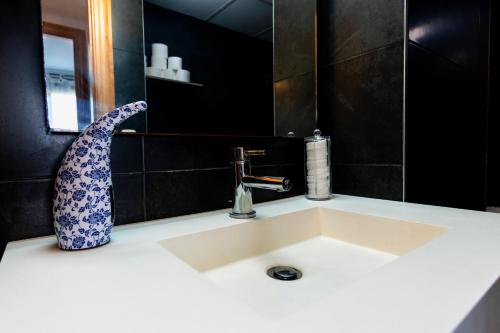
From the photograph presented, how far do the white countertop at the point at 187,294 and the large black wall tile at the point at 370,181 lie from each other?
1.21 ft

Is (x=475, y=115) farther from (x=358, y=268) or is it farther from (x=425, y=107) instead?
(x=358, y=268)

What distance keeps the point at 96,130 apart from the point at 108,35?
32 cm

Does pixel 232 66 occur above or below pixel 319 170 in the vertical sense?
above

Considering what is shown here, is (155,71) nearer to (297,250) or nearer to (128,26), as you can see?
(128,26)

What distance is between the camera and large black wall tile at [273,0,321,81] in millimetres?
1018

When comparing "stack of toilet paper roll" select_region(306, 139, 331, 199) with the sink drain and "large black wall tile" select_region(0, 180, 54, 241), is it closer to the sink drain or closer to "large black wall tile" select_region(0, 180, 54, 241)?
the sink drain

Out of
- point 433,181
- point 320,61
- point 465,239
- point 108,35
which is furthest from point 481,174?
point 108,35

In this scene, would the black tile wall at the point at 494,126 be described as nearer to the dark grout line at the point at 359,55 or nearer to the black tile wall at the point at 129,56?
the dark grout line at the point at 359,55

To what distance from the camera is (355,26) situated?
38.1 inches

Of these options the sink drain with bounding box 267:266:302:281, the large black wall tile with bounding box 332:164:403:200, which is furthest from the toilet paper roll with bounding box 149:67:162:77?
the large black wall tile with bounding box 332:164:403:200

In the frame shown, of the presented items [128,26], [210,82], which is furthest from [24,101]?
[210,82]

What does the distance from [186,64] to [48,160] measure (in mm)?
439

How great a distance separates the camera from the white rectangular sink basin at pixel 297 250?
0.54m

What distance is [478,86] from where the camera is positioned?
2.59ft
